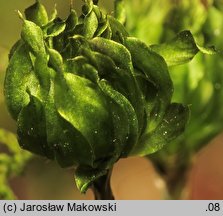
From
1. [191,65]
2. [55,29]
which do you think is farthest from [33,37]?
[191,65]

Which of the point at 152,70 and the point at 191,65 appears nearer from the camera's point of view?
the point at 152,70

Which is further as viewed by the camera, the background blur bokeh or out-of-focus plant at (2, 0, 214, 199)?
the background blur bokeh

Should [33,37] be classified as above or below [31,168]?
above

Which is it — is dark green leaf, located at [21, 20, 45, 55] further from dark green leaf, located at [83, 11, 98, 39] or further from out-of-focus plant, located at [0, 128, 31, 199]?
out-of-focus plant, located at [0, 128, 31, 199]

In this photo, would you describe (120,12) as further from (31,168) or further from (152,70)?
(31,168)

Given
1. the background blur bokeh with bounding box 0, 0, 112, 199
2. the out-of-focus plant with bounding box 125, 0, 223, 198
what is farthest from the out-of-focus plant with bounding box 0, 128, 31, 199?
the out-of-focus plant with bounding box 125, 0, 223, 198

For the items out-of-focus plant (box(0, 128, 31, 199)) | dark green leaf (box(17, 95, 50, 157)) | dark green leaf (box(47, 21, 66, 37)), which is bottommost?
out-of-focus plant (box(0, 128, 31, 199))
